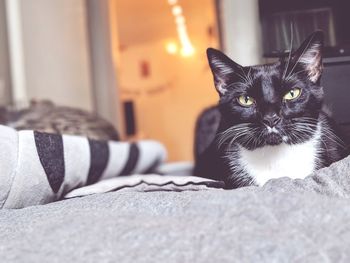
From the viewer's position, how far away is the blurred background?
2.89 feet

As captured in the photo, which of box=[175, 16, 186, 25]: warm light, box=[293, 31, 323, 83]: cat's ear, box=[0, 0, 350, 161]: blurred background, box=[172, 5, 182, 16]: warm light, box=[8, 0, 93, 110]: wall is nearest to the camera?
box=[293, 31, 323, 83]: cat's ear

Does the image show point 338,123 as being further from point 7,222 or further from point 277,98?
point 7,222

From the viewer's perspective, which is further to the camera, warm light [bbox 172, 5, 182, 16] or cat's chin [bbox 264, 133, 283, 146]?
warm light [bbox 172, 5, 182, 16]

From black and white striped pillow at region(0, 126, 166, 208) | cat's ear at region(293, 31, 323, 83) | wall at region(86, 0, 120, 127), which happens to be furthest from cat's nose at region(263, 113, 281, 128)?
wall at region(86, 0, 120, 127)

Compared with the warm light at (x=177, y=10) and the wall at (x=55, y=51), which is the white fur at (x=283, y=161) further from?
the warm light at (x=177, y=10)

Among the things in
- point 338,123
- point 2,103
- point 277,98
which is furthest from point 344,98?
point 2,103

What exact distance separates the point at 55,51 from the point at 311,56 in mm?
2085

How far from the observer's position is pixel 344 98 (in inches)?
32.5

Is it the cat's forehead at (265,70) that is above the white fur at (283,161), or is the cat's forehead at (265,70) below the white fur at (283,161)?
above

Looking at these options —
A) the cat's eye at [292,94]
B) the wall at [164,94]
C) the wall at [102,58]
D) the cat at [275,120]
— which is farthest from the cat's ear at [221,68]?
the wall at [164,94]

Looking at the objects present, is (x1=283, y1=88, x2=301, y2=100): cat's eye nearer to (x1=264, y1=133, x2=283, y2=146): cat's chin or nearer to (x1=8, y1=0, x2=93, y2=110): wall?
(x1=264, y1=133, x2=283, y2=146): cat's chin

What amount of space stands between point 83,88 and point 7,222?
2.21 metres

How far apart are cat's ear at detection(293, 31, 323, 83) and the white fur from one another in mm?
101

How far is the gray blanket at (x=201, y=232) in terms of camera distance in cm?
47
